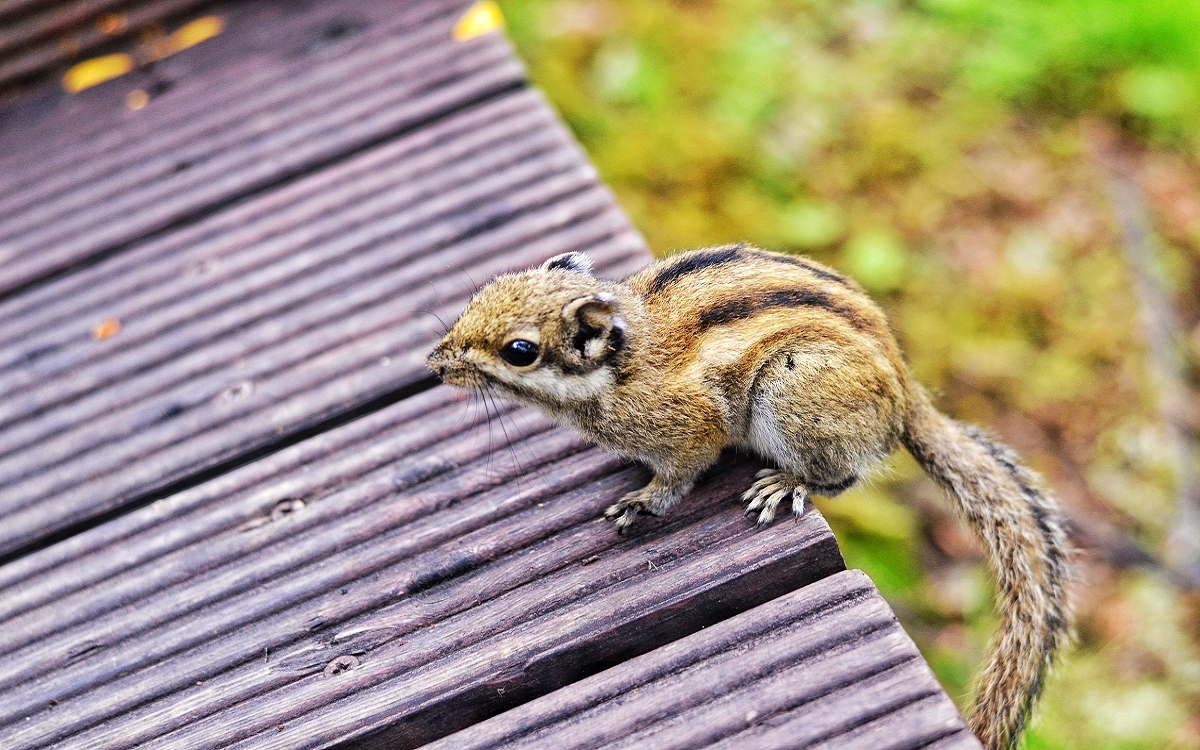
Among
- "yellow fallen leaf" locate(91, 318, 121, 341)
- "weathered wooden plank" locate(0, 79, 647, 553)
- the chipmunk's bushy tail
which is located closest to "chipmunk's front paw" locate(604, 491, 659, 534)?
"weathered wooden plank" locate(0, 79, 647, 553)

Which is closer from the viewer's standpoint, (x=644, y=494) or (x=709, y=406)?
(x=644, y=494)

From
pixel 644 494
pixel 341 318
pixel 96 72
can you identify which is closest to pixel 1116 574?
pixel 644 494

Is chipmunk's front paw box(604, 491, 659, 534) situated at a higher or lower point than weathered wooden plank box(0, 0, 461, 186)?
lower

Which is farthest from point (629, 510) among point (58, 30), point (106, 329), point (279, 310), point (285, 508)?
point (58, 30)

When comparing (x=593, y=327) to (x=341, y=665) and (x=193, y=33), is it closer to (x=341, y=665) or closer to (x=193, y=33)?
(x=341, y=665)

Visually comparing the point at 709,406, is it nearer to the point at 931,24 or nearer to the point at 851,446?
the point at 851,446

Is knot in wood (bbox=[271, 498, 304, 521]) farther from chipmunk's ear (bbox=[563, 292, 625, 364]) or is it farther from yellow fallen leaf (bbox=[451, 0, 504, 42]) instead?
yellow fallen leaf (bbox=[451, 0, 504, 42])
